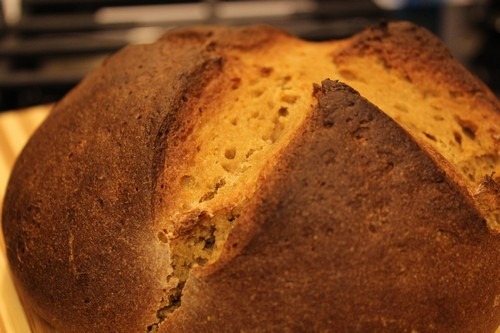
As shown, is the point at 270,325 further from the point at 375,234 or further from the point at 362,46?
the point at 362,46

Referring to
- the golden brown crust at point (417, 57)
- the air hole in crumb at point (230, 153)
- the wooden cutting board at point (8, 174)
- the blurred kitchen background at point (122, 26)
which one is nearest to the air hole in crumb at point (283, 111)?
the air hole in crumb at point (230, 153)

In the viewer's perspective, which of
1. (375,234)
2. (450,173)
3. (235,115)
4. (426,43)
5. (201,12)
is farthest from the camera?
(201,12)

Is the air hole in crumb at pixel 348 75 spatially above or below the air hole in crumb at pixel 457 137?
above

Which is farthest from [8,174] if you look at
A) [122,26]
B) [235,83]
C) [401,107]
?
[122,26]

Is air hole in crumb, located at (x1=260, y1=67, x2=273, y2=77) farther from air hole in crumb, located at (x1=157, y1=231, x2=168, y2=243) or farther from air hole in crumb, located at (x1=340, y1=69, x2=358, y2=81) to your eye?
air hole in crumb, located at (x1=157, y1=231, x2=168, y2=243)

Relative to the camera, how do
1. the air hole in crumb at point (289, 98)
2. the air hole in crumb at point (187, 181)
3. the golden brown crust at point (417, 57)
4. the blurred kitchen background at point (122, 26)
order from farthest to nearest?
the blurred kitchen background at point (122, 26)
the golden brown crust at point (417, 57)
the air hole in crumb at point (289, 98)
the air hole in crumb at point (187, 181)

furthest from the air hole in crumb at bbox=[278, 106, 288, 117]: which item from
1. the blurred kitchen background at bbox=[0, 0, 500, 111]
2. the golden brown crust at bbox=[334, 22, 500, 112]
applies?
the blurred kitchen background at bbox=[0, 0, 500, 111]

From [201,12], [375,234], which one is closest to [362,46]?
[375,234]

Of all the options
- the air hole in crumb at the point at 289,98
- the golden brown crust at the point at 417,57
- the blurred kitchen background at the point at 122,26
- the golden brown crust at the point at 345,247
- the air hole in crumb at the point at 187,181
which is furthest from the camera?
the blurred kitchen background at the point at 122,26

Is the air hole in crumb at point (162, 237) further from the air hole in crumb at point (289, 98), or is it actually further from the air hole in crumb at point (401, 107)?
the air hole in crumb at point (401, 107)
